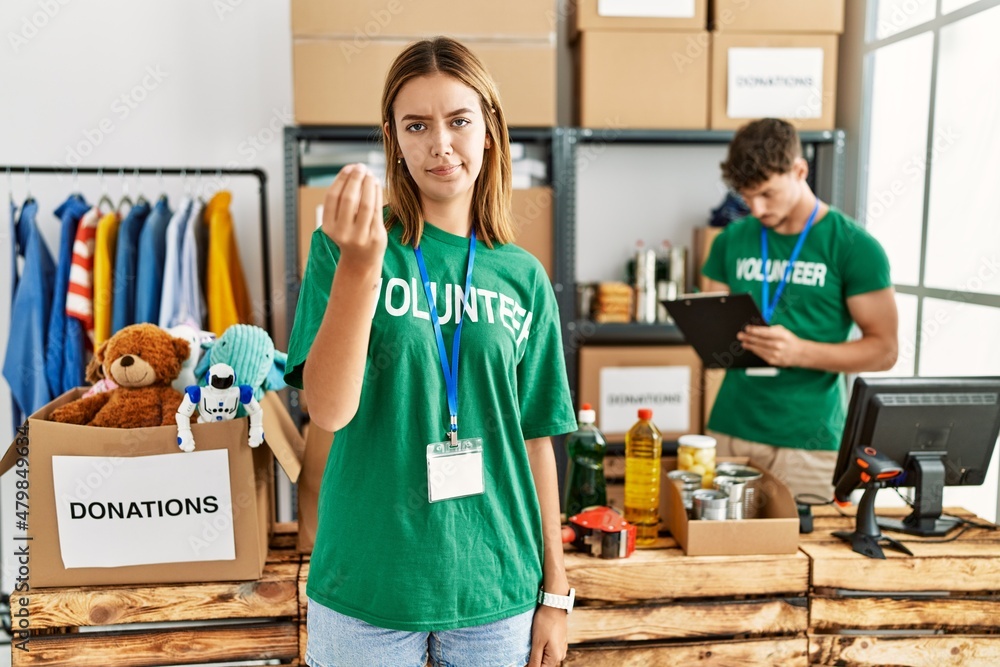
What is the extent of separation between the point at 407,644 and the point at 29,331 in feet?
6.95

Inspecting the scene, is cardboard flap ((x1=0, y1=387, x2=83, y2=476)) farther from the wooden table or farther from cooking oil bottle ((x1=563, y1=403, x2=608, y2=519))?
cooking oil bottle ((x1=563, y1=403, x2=608, y2=519))

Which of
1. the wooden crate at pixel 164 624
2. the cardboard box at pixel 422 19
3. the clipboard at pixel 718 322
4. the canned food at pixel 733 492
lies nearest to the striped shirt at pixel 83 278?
the cardboard box at pixel 422 19

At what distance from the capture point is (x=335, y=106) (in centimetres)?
263

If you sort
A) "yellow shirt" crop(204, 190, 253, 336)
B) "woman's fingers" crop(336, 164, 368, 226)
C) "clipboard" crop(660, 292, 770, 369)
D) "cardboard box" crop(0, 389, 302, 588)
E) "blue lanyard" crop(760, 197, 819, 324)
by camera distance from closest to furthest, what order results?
"woman's fingers" crop(336, 164, 368, 226) < "cardboard box" crop(0, 389, 302, 588) < "clipboard" crop(660, 292, 770, 369) < "blue lanyard" crop(760, 197, 819, 324) < "yellow shirt" crop(204, 190, 253, 336)

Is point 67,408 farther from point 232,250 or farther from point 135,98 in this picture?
point 135,98

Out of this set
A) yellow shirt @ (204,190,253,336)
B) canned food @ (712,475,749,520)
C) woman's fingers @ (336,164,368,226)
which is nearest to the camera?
woman's fingers @ (336,164,368,226)

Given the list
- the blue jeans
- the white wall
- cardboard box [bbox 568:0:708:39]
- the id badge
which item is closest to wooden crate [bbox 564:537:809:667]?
the blue jeans

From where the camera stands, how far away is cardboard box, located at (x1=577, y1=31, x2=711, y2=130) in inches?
109

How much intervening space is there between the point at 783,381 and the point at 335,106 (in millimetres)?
1656

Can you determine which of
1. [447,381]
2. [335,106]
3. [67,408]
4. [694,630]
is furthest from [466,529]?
[335,106]

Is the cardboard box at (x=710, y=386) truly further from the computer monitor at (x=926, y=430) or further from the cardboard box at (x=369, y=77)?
the computer monitor at (x=926, y=430)

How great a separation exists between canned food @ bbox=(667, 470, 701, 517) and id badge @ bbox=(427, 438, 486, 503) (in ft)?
2.20

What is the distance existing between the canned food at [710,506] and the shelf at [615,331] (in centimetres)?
137

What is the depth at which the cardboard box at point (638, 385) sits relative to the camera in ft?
9.44
